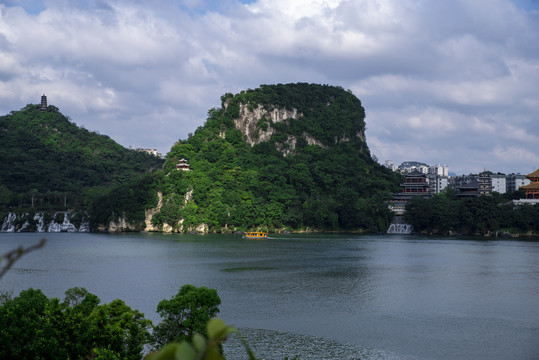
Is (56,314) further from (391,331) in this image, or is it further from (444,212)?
(444,212)

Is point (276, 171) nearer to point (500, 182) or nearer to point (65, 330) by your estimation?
point (500, 182)

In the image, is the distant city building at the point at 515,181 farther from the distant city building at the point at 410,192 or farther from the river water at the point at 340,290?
the river water at the point at 340,290

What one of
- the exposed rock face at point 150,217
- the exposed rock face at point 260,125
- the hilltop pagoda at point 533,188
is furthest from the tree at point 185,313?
the exposed rock face at point 260,125

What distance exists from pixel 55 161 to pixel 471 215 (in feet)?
226

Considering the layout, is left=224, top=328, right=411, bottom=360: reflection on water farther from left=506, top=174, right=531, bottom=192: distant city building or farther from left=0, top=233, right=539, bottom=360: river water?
left=506, top=174, right=531, bottom=192: distant city building

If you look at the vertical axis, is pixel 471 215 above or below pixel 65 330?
above

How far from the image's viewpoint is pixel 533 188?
67500 millimetres

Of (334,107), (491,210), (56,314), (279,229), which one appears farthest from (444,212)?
(56,314)

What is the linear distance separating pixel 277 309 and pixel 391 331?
521 cm

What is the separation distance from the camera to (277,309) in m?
22.4

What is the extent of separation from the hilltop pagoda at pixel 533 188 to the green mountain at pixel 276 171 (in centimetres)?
1807

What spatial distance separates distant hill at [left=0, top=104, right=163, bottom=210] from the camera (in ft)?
262

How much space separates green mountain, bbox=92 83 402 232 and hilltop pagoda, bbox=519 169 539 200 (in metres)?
18.1

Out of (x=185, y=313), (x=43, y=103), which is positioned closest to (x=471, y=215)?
(x=185, y=313)
